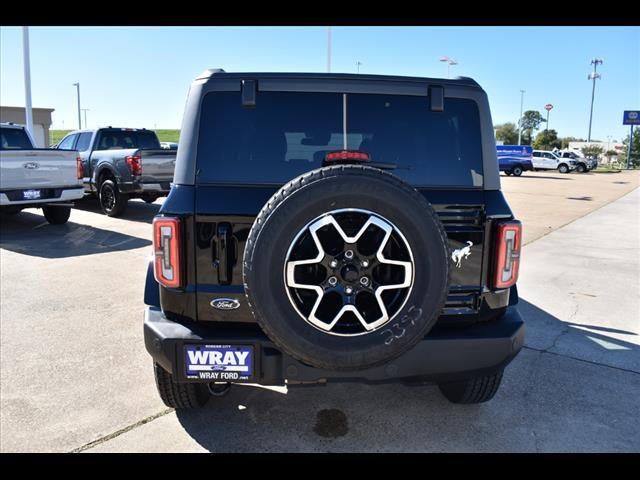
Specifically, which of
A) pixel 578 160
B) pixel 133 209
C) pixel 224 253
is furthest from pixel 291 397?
pixel 578 160

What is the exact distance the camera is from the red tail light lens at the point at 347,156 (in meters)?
2.49

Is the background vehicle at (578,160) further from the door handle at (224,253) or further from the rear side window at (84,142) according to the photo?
the door handle at (224,253)

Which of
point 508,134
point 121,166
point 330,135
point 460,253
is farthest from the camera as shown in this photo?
point 508,134

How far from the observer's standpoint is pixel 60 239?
342 inches

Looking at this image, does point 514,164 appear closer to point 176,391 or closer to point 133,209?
point 133,209

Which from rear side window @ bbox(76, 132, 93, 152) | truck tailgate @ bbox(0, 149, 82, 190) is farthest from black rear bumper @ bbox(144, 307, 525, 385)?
rear side window @ bbox(76, 132, 93, 152)

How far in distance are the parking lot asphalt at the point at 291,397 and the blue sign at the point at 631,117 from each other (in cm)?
6474

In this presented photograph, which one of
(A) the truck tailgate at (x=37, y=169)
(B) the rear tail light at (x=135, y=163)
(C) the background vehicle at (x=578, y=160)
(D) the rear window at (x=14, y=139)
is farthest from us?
(C) the background vehicle at (x=578, y=160)

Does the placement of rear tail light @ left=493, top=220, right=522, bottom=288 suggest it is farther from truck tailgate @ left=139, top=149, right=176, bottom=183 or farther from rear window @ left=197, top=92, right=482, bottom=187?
truck tailgate @ left=139, top=149, right=176, bottom=183

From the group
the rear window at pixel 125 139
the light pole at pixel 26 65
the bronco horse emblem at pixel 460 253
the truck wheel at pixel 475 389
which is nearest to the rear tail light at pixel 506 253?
the bronco horse emblem at pixel 460 253

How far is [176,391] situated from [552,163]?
44371 millimetres

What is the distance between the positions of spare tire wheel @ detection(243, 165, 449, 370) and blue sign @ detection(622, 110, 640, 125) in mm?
69359

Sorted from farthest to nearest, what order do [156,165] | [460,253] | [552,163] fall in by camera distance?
[552,163] < [156,165] < [460,253]

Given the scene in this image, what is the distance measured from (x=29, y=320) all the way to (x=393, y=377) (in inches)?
148
